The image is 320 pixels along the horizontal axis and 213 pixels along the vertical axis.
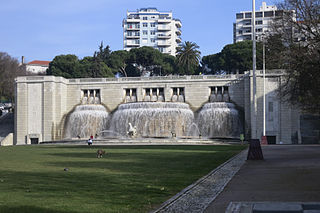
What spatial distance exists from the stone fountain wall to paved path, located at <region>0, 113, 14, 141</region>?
3.84 m

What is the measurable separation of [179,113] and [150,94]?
27.2 feet

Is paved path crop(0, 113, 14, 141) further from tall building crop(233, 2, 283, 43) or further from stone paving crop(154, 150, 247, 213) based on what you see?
tall building crop(233, 2, 283, 43)

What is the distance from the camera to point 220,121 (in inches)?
2569

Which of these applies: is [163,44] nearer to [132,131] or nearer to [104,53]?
[104,53]

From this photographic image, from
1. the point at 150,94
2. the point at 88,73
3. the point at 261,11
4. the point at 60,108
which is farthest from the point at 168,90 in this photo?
the point at 261,11

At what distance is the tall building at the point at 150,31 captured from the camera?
15775cm

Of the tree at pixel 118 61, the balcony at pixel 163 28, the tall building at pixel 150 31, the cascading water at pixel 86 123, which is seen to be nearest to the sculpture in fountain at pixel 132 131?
the cascading water at pixel 86 123

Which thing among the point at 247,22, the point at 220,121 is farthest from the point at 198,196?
the point at 247,22

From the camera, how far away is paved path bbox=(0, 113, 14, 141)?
74.9 meters

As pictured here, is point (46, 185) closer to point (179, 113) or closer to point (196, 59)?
point (179, 113)

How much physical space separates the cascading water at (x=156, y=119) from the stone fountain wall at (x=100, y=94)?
4195 mm

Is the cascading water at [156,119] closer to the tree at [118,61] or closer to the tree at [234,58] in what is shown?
the tree at [234,58]

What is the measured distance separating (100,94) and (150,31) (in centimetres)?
8676

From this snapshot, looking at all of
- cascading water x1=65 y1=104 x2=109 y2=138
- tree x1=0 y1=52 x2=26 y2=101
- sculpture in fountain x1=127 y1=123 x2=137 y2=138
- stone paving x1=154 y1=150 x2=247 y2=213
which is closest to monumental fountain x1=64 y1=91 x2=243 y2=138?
cascading water x1=65 y1=104 x2=109 y2=138
